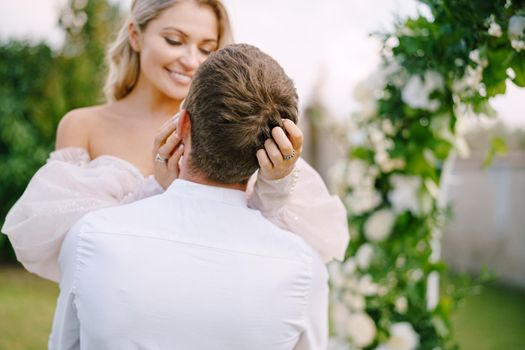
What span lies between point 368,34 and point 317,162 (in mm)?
8468

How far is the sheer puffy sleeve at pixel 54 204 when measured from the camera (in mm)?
1490

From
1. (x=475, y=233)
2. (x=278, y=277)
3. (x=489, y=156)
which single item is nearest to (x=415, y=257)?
(x=489, y=156)

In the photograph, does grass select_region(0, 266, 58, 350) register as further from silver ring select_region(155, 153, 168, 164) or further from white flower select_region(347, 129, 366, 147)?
silver ring select_region(155, 153, 168, 164)

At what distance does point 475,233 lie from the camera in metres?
7.86

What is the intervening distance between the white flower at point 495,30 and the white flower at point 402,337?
146cm

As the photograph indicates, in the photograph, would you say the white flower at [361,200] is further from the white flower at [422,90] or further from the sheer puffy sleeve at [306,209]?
the sheer puffy sleeve at [306,209]

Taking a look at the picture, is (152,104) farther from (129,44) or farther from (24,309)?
(24,309)

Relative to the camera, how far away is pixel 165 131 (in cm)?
139

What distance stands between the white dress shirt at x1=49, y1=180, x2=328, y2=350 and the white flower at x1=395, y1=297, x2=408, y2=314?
1510mm

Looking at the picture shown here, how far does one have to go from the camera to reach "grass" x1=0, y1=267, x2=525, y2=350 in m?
5.16

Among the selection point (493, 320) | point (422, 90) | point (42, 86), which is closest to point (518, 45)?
point (422, 90)

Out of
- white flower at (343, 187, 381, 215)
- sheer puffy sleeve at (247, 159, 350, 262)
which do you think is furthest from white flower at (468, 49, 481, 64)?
white flower at (343, 187, 381, 215)

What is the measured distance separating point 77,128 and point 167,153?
2.15 feet

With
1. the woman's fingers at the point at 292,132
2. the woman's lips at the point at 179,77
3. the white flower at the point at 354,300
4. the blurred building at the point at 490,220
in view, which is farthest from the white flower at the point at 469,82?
the blurred building at the point at 490,220
